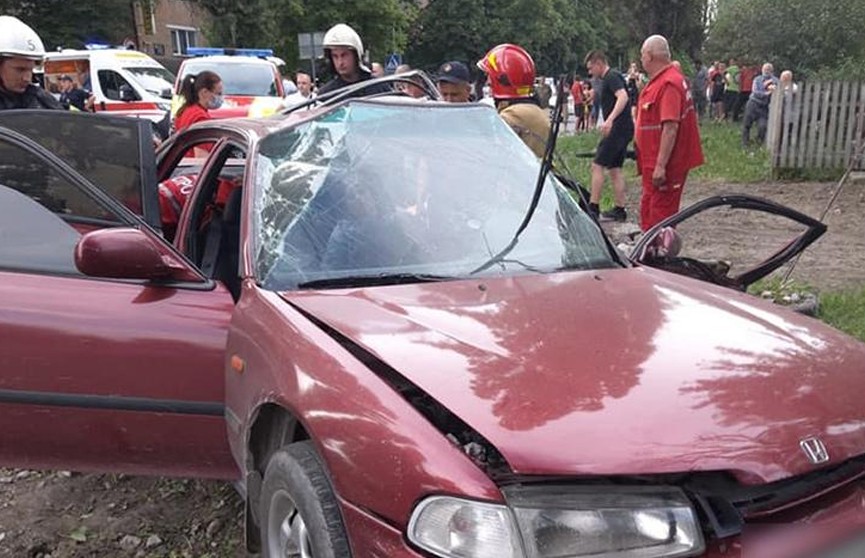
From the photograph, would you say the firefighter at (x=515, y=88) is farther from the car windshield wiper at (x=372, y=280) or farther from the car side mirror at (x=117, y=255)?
the car side mirror at (x=117, y=255)

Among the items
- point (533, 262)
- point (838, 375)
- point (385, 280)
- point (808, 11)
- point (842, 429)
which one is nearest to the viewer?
point (842, 429)

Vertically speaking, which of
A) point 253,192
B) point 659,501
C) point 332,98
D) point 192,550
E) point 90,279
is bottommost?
point 192,550

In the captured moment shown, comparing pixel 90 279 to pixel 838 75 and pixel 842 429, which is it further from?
pixel 838 75

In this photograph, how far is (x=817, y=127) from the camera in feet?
40.0

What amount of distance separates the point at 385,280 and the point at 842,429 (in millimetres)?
1377

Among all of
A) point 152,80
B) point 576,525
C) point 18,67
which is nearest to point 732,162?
point 18,67

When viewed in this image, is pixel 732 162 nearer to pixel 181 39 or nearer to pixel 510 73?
pixel 510 73

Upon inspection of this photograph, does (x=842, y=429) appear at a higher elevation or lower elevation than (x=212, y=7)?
lower

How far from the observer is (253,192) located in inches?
118

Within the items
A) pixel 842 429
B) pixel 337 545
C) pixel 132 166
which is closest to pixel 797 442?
pixel 842 429

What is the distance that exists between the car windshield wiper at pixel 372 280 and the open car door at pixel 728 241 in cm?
104

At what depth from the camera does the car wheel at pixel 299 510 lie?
6.80ft

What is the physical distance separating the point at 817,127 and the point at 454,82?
8615 millimetres

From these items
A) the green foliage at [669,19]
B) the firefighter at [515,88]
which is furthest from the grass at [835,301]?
the green foliage at [669,19]
